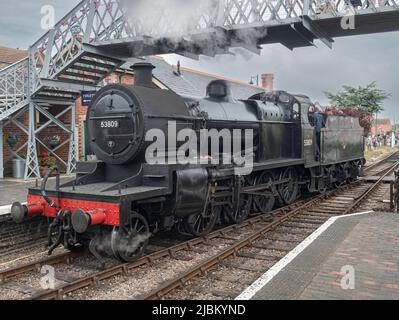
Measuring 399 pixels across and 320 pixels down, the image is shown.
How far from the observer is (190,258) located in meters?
6.62

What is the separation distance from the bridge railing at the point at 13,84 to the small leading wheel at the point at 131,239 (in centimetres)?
813

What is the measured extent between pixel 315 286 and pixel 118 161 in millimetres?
3748

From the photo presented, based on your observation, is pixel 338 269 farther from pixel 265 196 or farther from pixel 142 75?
pixel 265 196

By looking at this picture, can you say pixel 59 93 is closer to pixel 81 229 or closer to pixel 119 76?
pixel 119 76

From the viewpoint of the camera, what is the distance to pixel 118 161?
6980mm

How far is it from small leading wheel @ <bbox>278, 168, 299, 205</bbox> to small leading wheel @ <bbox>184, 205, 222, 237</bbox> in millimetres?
3022

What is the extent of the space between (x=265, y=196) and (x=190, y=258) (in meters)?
4.03

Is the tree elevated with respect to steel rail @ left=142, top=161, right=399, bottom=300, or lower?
elevated

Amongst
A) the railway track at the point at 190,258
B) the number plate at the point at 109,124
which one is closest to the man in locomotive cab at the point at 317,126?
the railway track at the point at 190,258

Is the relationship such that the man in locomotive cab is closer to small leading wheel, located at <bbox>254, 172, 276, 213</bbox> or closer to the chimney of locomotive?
small leading wheel, located at <bbox>254, 172, 276, 213</bbox>

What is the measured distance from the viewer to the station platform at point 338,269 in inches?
183

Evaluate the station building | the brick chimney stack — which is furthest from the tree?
the station building

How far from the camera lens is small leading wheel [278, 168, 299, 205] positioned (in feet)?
35.6

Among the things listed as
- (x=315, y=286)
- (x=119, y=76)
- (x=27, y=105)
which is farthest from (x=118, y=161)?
(x=119, y=76)
